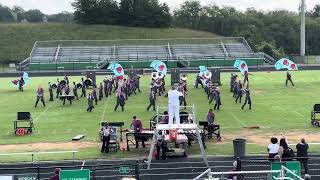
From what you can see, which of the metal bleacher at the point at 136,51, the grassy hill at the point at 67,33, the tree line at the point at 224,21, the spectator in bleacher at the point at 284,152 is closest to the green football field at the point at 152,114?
the spectator in bleacher at the point at 284,152

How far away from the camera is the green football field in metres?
25.3

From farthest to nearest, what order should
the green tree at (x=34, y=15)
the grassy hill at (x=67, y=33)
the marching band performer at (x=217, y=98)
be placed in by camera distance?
the green tree at (x=34, y=15)
the grassy hill at (x=67, y=33)
the marching band performer at (x=217, y=98)

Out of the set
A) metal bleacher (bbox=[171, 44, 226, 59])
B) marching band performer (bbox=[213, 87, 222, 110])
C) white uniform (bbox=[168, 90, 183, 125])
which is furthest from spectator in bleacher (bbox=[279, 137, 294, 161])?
metal bleacher (bbox=[171, 44, 226, 59])

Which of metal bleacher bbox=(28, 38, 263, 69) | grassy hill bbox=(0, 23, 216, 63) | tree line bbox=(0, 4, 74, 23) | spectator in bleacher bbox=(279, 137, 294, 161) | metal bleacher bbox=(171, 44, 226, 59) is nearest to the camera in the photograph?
spectator in bleacher bbox=(279, 137, 294, 161)

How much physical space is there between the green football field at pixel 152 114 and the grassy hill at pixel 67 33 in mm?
52593

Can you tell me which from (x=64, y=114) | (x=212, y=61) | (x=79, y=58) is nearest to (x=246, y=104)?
(x=64, y=114)

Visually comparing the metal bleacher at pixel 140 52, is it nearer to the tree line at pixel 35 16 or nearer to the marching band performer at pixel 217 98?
the marching band performer at pixel 217 98

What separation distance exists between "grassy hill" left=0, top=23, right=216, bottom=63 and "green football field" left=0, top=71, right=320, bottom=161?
5259cm

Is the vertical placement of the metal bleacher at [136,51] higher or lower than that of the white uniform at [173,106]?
higher

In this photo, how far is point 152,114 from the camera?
34031 mm

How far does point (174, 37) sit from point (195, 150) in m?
82.1

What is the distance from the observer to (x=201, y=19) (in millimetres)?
128375

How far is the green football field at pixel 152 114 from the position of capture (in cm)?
2531

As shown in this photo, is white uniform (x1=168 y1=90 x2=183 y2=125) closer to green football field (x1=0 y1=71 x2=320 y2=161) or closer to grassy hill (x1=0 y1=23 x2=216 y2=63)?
green football field (x1=0 y1=71 x2=320 y2=161)
